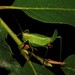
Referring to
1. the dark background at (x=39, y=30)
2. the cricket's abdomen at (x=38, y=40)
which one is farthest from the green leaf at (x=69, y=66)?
the cricket's abdomen at (x=38, y=40)

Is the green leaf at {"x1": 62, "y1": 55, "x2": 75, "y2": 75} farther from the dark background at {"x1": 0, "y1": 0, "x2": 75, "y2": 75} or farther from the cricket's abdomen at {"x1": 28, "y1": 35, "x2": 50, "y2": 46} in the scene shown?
the cricket's abdomen at {"x1": 28, "y1": 35, "x2": 50, "y2": 46}

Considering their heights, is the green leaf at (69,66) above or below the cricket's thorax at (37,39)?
below

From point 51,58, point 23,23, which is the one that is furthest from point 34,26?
point 51,58

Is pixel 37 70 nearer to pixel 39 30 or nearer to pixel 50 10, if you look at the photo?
pixel 39 30

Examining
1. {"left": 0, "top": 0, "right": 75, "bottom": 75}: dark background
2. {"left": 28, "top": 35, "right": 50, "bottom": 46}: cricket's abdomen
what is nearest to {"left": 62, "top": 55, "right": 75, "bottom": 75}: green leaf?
{"left": 0, "top": 0, "right": 75, "bottom": 75}: dark background

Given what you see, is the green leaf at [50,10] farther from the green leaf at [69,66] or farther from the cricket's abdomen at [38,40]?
the green leaf at [69,66]

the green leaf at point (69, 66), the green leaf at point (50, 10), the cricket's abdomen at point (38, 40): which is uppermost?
the green leaf at point (50, 10)

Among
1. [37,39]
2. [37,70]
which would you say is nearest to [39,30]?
[37,39]
